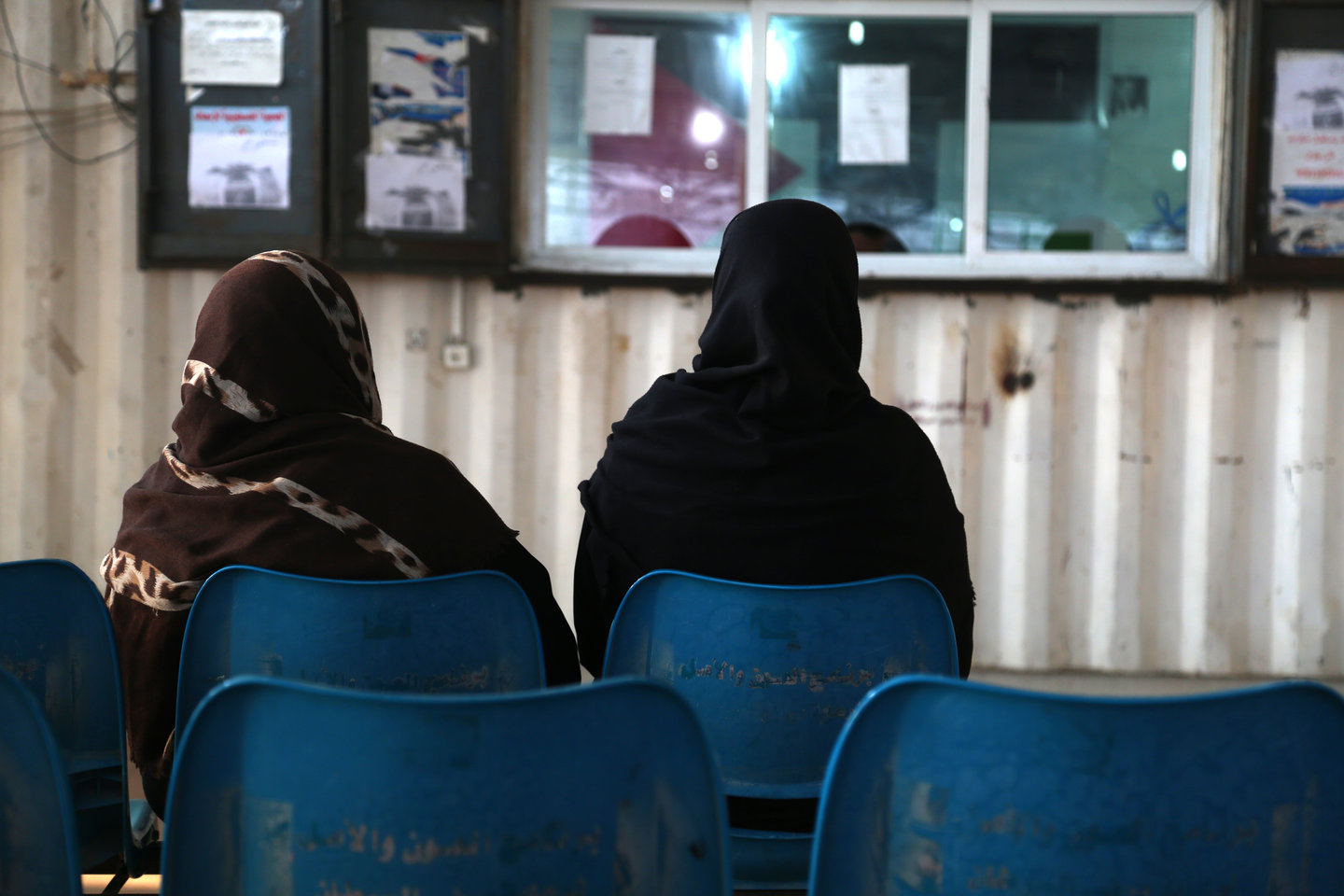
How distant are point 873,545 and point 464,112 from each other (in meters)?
2.31

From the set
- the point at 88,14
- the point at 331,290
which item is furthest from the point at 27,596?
the point at 88,14

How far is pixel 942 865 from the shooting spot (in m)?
0.76

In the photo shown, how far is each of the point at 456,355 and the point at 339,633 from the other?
6.96 feet

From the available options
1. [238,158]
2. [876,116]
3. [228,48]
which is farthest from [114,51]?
[876,116]

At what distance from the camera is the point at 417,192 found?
10.6 feet

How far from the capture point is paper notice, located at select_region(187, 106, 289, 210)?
3.19m

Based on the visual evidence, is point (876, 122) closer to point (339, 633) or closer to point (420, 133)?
point (420, 133)

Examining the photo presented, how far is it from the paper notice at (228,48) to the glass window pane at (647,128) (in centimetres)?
88

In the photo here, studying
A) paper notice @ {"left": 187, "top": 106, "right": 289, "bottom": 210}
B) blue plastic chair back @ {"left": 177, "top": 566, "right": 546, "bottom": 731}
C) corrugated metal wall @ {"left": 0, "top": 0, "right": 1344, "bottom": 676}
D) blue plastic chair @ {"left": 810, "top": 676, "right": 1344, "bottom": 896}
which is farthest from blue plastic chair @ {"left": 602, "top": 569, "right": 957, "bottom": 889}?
paper notice @ {"left": 187, "top": 106, "right": 289, "bottom": 210}

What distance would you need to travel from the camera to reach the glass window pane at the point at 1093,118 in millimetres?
3305

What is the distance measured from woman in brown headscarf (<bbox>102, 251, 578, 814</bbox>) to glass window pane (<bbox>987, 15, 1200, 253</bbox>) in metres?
2.37

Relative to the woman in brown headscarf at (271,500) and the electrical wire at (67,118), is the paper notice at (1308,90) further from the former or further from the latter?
the electrical wire at (67,118)

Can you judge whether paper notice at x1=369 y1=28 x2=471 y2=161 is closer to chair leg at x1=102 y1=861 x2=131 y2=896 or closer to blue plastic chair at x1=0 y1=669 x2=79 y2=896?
chair leg at x1=102 y1=861 x2=131 y2=896

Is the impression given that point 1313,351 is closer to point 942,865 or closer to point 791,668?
point 791,668
